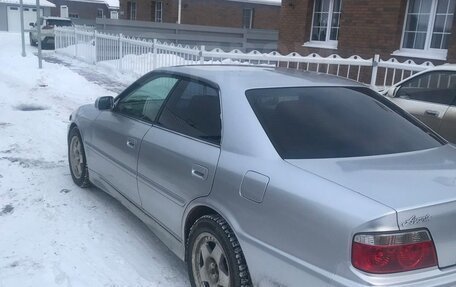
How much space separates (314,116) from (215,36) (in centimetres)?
2217

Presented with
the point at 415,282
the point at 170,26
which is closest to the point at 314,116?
the point at 415,282

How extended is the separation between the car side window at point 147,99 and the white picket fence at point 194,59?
271 centimetres

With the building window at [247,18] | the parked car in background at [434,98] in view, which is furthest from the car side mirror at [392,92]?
the building window at [247,18]

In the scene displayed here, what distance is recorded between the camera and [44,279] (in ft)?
10.7

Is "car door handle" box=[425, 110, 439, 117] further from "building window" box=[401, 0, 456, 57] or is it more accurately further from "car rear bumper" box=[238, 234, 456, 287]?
"building window" box=[401, 0, 456, 57]

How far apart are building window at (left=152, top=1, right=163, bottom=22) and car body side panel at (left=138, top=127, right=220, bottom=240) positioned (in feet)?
86.8

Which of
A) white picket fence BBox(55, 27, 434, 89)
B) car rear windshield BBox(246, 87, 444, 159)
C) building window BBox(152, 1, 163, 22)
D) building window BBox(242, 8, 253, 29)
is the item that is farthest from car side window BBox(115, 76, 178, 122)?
building window BBox(242, 8, 253, 29)

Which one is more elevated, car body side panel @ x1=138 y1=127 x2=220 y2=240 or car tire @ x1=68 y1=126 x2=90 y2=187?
car body side panel @ x1=138 y1=127 x2=220 y2=240

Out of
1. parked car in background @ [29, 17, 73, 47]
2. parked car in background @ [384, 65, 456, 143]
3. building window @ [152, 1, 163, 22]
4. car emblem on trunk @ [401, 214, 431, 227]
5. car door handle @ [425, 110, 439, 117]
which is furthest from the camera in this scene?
building window @ [152, 1, 163, 22]

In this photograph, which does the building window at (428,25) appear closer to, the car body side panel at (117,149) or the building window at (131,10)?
the car body side panel at (117,149)

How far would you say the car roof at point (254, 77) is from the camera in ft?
10.4

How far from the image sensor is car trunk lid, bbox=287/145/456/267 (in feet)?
6.76

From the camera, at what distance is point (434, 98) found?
6.02m

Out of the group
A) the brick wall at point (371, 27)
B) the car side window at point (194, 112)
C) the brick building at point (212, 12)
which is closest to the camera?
the car side window at point (194, 112)
